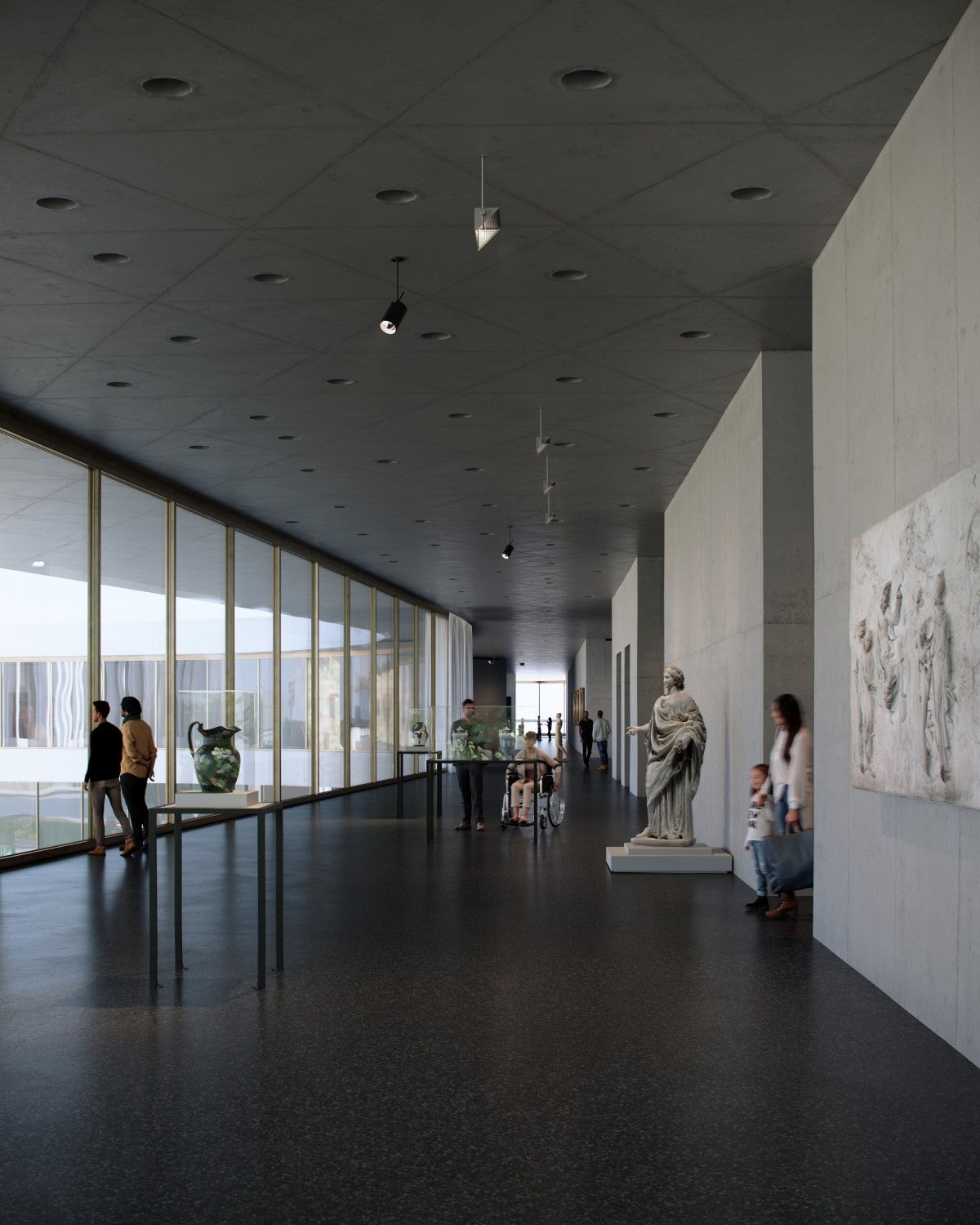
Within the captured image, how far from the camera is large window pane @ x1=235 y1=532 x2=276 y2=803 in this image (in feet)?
57.3

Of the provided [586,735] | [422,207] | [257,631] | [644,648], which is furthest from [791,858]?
[586,735]

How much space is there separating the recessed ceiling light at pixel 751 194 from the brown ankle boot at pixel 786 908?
4.31m

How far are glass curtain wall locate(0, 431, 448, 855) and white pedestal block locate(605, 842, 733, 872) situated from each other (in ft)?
10.6

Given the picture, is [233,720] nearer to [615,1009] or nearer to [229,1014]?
[229,1014]

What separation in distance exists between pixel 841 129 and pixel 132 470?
9.52 metres

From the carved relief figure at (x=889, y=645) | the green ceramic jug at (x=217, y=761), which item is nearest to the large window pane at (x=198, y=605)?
the green ceramic jug at (x=217, y=761)

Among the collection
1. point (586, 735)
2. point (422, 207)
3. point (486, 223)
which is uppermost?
point (422, 207)

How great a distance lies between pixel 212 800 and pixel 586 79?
370 centimetres

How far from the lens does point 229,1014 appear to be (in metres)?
5.58

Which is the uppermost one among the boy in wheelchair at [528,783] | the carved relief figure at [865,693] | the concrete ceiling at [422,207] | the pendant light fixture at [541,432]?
the concrete ceiling at [422,207]

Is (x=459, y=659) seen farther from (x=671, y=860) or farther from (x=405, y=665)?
(x=671, y=860)

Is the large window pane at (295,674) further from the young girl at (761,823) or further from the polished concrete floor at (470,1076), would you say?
the young girl at (761,823)

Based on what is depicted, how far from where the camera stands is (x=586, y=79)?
5.39 m

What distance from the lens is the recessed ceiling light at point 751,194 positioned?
6.56m
